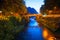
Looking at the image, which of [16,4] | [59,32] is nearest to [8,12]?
[16,4]

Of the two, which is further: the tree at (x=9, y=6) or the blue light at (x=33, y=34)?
the tree at (x=9, y=6)

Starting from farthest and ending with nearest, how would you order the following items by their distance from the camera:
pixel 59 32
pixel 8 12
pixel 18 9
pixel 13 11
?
pixel 18 9 < pixel 13 11 < pixel 8 12 < pixel 59 32

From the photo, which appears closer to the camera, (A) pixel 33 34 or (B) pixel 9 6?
(A) pixel 33 34

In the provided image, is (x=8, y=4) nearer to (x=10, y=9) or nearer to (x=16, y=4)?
(x=10, y=9)

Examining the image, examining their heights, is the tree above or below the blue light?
above

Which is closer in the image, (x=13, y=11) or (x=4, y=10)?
(x=4, y=10)

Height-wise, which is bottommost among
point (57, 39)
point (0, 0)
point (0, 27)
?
point (57, 39)

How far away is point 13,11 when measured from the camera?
140 ft

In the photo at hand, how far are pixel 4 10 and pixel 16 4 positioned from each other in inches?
301

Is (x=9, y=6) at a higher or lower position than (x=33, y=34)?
higher

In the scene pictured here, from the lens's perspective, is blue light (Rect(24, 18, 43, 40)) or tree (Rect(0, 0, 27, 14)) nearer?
blue light (Rect(24, 18, 43, 40))

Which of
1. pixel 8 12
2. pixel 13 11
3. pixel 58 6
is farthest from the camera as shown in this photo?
pixel 13 11

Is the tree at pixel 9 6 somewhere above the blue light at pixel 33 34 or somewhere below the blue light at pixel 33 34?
above

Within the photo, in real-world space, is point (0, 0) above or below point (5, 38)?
above
